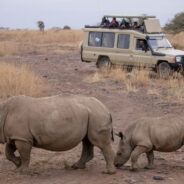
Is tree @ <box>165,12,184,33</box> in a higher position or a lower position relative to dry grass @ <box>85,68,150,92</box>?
higher

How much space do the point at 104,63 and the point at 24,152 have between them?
39.8 feet

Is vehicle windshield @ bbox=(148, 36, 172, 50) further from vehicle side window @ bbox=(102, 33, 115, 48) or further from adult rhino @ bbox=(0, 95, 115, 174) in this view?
adult rhino @ bbox=(0, 95, 115, 174)

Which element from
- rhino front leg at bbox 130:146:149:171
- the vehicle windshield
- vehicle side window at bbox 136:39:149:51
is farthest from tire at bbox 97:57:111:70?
rhino front leg at bbox 130:146:149:171

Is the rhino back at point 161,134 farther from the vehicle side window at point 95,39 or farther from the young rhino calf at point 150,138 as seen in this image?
the vehicle side window at point 95,39

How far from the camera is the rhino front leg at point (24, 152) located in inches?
223

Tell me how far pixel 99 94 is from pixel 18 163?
6.73m

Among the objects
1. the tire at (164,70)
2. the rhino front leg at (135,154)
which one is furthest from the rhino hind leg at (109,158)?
the tire at (164,70)

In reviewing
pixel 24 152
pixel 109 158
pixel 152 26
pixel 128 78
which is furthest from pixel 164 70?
pixel 24 152

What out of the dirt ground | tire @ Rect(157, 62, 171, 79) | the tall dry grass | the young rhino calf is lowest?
the dirt ground

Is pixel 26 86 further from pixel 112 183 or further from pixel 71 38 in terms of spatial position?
pixel 71 38

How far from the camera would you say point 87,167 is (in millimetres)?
6492

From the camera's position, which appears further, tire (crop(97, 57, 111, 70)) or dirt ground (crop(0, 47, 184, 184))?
tire (crop(97, 57, 111, 70))

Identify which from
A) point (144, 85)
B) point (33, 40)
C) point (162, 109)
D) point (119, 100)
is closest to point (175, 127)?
point (162, 109)

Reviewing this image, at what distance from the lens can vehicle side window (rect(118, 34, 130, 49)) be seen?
54.3 ft
